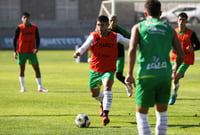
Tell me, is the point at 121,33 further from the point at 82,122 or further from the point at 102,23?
the point at 82,122

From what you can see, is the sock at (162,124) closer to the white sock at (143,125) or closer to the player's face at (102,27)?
the white sock at (143,125)

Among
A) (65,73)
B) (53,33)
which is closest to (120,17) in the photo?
(53,33)

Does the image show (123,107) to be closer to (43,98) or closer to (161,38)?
(43,98)

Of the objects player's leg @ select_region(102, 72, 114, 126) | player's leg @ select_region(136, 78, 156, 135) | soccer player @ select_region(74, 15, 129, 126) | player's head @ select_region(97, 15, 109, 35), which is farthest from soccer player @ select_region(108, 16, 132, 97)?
player's leg @ select_region(136, 78, 156, 135)

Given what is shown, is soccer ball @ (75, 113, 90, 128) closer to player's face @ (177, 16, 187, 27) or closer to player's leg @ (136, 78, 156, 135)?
player's leg @ (136, 78, 156, 135)

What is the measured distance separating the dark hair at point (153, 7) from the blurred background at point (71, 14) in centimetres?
2110

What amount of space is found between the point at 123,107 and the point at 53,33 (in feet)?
98.9

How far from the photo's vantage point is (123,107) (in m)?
11.7

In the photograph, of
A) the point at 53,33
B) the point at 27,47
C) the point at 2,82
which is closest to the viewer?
the point at 27,47

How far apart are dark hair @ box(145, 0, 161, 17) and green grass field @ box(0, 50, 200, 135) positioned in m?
2.63

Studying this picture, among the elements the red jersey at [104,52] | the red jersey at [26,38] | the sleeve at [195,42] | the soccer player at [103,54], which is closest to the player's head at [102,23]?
the soccer player at [103,54]

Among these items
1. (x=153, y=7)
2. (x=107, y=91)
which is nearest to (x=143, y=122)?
(x=153, y=7)

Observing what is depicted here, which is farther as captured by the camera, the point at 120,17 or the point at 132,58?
the point at 120,17

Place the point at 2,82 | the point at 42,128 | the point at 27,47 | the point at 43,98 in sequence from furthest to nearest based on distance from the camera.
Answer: the point at 2,82, the point at 27,47, the point at 43,98, the point at 42,128
